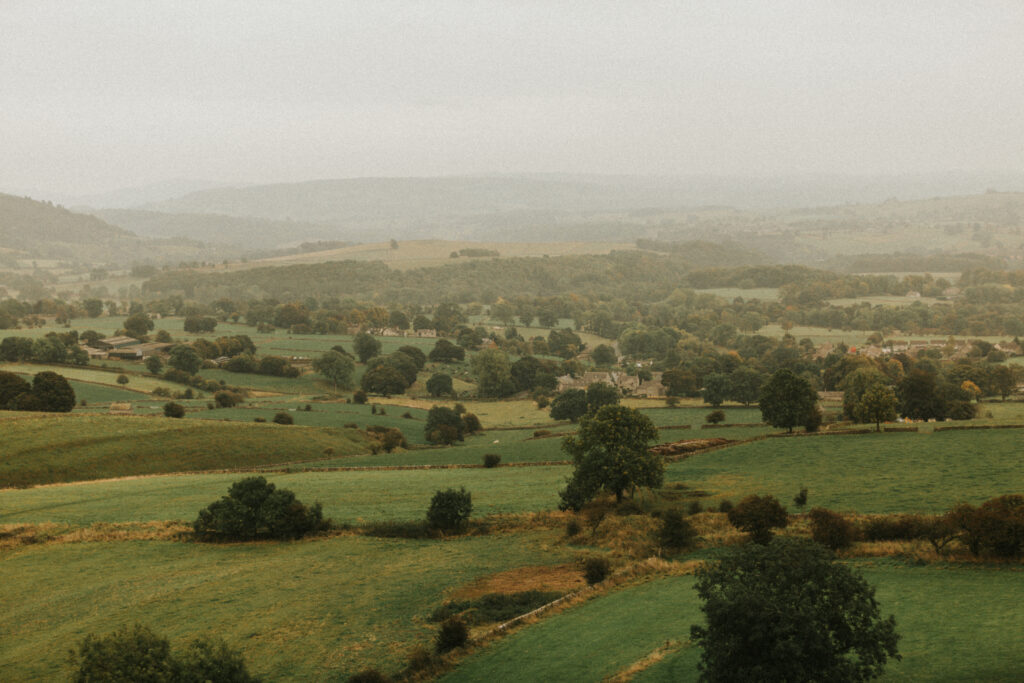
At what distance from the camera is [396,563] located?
37719mm

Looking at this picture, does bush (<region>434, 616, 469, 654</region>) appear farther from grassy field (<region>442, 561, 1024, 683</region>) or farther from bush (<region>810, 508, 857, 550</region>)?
bush (<region>810, 508, 857, 550</region>)

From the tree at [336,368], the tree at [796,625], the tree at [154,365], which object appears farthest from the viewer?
the tree at [336,368]

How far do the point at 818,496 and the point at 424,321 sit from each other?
15720cm

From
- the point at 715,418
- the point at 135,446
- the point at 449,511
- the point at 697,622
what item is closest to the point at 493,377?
the point at 715,418

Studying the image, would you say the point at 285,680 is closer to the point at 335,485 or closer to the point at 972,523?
the point at 972,523

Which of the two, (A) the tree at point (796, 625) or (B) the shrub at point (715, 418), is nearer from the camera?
(A) the tree at point (796, 625)

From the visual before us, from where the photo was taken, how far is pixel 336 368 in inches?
4815

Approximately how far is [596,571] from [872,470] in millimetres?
20292

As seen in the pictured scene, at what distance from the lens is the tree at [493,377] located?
11969 centimetres

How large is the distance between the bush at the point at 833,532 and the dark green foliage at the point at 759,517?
222 centimetres

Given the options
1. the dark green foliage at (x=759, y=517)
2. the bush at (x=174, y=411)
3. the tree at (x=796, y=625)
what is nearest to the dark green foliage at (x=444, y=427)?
the bush at (x=174, y=411)

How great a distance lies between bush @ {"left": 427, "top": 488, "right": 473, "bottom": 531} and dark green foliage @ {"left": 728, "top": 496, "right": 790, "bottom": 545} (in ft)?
46.7

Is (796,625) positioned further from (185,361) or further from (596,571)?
(185,361)

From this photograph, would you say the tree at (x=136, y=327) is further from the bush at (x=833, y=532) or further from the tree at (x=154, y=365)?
the bush at (x=833, y=532)
